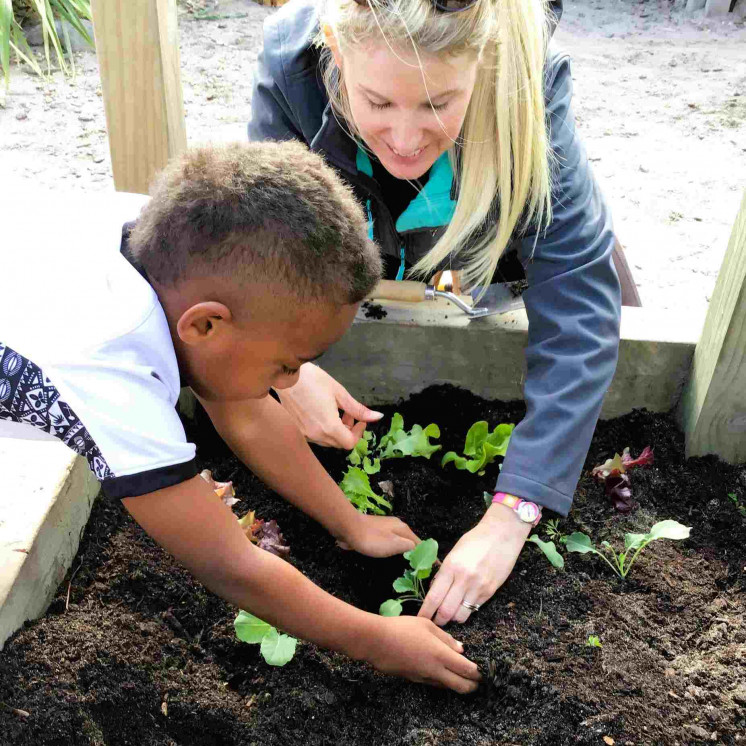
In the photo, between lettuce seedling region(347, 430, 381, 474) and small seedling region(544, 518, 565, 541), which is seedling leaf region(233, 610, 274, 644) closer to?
lettuce seedling region(347, 430, 381, 474)

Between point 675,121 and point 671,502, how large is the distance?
3644mm

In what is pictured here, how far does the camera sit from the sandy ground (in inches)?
148

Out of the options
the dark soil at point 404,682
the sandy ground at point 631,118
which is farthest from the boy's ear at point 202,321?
the sandy ground at point 631,118

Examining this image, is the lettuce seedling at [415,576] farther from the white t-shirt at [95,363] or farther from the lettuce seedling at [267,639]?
the white t-shirt at [95,363]

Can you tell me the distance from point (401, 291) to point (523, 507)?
27.2 inches

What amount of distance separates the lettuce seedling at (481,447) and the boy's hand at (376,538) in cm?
25

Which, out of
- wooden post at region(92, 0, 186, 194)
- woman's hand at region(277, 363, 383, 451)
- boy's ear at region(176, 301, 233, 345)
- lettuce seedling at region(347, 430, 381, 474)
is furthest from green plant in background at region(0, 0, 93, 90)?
boy's ear at region(176, 301, 233, 345)

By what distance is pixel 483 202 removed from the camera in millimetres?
1784

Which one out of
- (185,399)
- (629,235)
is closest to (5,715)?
(185,399)

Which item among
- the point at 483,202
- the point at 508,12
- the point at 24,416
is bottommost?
the point at 24,416

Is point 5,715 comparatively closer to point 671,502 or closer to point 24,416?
point 24,416

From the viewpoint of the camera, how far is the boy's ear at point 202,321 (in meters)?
1.20

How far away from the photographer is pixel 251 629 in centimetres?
152

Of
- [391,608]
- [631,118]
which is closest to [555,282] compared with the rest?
[391,608]
